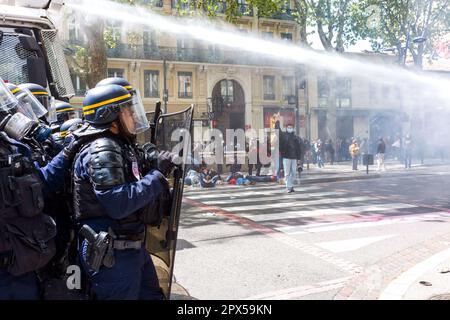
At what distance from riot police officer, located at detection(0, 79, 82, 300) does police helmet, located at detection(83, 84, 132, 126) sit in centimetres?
38

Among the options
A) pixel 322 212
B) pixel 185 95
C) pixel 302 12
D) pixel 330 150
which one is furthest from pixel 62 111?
pixel 185 95

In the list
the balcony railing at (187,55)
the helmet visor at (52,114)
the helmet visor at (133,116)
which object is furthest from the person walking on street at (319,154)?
the helmet visor at (133,116)

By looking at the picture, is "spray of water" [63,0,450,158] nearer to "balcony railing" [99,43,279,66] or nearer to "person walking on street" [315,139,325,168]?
"person walking on street" [315,139,325,168]

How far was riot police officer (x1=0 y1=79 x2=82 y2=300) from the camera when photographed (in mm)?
2207

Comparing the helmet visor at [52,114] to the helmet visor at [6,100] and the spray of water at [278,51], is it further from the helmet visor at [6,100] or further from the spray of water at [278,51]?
the spray of water at [278,51]

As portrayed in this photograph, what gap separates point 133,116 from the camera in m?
2.78

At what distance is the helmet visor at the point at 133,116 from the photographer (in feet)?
8.92

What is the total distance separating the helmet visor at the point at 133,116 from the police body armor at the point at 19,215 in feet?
2.07

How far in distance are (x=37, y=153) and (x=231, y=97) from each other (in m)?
31.3

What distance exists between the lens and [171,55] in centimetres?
3162

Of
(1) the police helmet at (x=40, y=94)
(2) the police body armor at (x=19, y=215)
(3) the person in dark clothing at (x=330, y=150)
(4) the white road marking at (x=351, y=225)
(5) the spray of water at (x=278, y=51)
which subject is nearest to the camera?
(2) the police body armor at (x=19, y=215)

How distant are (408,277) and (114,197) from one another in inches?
134

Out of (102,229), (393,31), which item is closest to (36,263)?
(102,229)
